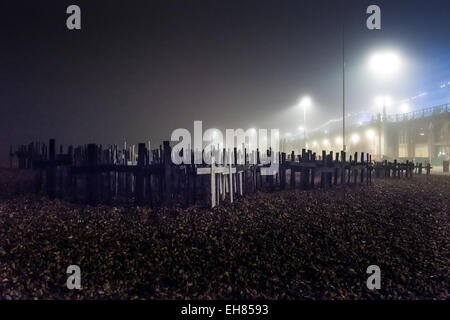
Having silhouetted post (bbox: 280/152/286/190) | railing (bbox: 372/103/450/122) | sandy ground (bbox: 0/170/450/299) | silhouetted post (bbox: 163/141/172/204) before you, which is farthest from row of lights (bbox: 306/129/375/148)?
silhouetted post (bbox: 163/141/172/204)

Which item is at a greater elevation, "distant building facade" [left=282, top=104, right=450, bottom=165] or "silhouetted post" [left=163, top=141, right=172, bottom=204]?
"distant building facade" [left=282, top=104, right=450, bottom=165]

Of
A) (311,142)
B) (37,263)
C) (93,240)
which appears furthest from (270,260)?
(311,142)

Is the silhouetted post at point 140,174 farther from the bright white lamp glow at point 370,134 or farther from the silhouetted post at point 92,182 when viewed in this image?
the bright white lamp glow at point 370,134

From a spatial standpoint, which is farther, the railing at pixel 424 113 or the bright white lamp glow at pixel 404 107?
the bright white lamp glow at pixel 404 107

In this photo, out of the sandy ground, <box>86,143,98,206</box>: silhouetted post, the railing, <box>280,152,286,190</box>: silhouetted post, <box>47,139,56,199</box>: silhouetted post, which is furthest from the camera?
the railing

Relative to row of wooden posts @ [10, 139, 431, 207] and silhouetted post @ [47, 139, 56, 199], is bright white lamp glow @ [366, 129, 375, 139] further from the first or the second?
silhouetted post @ [47, 139, 56, 199]

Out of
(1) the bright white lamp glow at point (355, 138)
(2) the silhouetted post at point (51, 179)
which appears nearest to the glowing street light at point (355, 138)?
(1) the bright white lamp glow at point (355, 138)

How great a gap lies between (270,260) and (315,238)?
1641mm

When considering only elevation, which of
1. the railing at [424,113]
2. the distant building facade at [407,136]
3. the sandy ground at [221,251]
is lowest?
the sandy ground at [221,251]

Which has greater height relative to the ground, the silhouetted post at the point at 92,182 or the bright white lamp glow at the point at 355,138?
the bright white lamp glow at the point at 355,138

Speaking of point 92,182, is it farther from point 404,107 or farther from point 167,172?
point 404,107

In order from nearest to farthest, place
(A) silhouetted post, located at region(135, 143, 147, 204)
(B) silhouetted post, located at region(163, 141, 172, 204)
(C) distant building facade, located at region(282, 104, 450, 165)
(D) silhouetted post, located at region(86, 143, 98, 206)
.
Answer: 1. (B) silhouetted post, located at region(163, 141, 172, 204)
2. (A) silhouetted post, located at region(135, 143, 147, 204)
3. (D) silhouetted post, located at region(86, 143, 98, 206)
4. (C) distant building facade, located at region(282, 104, 450, 165)

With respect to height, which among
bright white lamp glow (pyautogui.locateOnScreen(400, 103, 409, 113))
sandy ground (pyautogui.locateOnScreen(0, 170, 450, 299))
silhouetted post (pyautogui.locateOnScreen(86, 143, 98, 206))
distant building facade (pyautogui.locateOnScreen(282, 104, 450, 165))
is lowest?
sandy ground (pyautogui.locateOnScreen(0, 170, 450, 299))
